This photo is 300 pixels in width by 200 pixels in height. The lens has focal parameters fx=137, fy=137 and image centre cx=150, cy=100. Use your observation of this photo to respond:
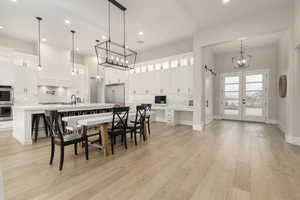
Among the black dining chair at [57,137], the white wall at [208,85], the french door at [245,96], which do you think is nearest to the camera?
the black dining chair at [57,137]

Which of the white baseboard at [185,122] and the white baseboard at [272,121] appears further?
the white baseboard at [272,121]

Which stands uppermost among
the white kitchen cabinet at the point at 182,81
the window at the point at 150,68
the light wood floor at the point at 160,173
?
the window at the point at 150,68

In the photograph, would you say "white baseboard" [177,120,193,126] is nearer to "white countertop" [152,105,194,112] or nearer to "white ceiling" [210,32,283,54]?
"white countertop" [152,105,194,112]

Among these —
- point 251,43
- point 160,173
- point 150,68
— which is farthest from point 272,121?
point 160,173

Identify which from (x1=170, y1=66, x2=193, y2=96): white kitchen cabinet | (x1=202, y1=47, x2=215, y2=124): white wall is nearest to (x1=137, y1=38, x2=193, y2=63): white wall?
(x1=202, y1=47, x2=215, y2=124): white wall

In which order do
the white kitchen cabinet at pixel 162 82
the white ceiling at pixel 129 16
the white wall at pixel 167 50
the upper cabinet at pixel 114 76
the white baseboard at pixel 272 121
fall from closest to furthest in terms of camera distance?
the white ceiling at pixel 129 16 → the white wall at pixel 167 50 → the white baseboard at pixel 272 121 → the white kitchen cabinet at pixel 162 82 → the upper cabinet at pixel 114 76

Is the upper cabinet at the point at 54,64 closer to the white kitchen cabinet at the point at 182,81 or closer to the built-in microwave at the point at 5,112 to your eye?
the built-in microwave at the point at 5,112

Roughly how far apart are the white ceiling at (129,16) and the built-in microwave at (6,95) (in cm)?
200

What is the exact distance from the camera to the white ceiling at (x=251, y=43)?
5145 millimetres

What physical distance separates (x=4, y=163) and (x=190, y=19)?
214 inches

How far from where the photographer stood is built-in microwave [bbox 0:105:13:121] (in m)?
4.78

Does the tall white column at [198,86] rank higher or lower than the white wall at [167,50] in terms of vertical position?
lower

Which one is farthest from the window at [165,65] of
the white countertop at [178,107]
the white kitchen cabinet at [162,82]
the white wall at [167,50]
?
the white countertop at [178,107]

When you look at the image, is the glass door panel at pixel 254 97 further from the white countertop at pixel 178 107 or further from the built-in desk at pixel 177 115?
the white countertop at pixel 178 107
